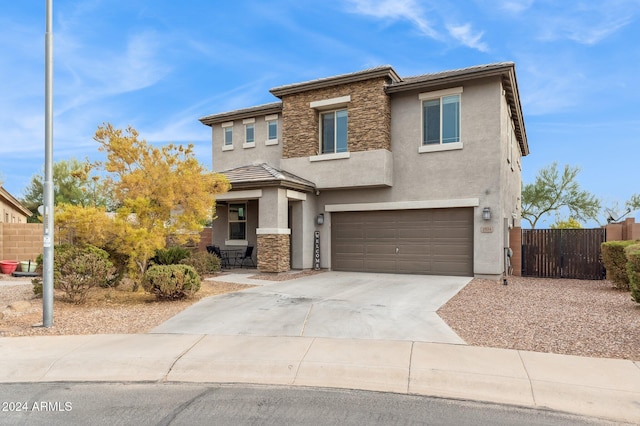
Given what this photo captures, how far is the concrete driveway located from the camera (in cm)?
745

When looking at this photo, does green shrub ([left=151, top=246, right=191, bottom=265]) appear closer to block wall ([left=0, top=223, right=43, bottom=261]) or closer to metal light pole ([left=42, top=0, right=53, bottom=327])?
metal light pole ([left=42, top=0, right=53, bottom=327])

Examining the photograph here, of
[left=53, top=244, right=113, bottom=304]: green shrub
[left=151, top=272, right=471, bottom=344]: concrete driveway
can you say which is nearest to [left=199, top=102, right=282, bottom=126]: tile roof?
[left=151, top=272, right=471, bottom=344]: concrete driveway

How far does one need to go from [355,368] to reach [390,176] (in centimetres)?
1119

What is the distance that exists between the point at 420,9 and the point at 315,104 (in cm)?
542

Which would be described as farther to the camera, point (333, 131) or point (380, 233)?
point (333, 131)

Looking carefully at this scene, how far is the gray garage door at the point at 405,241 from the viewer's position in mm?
15248

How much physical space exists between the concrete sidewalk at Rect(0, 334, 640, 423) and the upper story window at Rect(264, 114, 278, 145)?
42.8 feet

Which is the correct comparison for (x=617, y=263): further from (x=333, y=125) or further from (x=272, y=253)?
(x=272, y=253)

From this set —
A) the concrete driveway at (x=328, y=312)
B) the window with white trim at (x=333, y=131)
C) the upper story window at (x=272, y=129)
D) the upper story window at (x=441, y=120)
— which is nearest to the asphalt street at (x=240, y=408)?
the concrete driveway at (x=328, y=312)

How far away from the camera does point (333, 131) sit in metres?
17.1

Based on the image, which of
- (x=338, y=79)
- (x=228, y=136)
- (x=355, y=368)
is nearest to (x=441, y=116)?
(x=338, y=79)

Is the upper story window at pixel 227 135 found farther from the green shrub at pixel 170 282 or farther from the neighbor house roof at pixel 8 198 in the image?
the neighbor house roof at pixel 8 198

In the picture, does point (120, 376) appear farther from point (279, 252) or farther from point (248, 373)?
point (279, 252)

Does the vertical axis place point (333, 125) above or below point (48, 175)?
above
